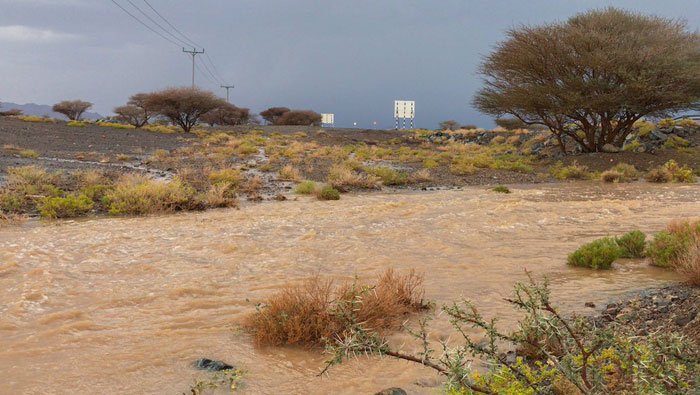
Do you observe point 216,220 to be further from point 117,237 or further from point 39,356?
point 39,356

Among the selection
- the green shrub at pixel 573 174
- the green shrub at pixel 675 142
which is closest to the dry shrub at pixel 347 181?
the green shrub at pixel 573 174

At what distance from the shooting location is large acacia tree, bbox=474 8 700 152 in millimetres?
22422

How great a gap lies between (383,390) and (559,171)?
20275 mm

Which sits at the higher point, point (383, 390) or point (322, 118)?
point (322, 118)

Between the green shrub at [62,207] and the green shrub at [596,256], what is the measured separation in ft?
31.3

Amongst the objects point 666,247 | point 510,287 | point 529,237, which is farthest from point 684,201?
point 510,287

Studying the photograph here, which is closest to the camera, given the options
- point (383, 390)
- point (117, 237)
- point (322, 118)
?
point (383, 390)

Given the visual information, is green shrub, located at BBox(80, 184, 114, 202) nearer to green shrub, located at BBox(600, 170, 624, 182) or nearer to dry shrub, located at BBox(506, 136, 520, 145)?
green shrub, located at BBox(600, 170, 624, 182)

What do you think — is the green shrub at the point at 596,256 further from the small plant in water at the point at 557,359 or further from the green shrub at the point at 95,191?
the green shrub at the point at 95,191

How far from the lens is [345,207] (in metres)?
12.8

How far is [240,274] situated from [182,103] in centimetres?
4217

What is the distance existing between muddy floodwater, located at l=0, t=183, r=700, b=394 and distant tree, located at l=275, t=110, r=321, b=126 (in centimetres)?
5879

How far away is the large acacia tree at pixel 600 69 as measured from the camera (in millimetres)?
22422

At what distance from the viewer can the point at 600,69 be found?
23.2 meters
